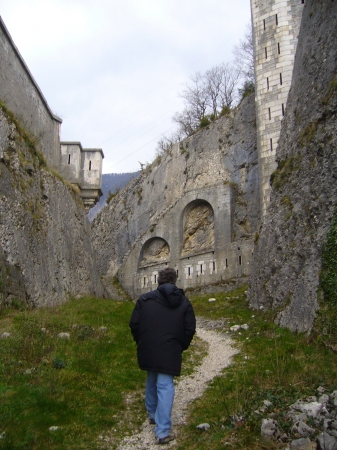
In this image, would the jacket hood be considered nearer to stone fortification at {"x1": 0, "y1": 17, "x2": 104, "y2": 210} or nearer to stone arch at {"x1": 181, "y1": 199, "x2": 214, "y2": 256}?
stone fortification at {"x1": 0, "y1": 17, "x2": 104, "y2": 210}

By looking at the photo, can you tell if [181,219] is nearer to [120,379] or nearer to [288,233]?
[288,233]

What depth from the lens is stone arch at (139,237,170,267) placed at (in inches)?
1238

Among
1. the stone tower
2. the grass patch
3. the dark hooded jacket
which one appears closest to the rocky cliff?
the grass patch

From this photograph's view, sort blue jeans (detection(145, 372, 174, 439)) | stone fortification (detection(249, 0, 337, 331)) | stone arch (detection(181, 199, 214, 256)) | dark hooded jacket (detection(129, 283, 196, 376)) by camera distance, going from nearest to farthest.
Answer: blue jeans (detection(145, 372, 174, 439)) < dark hooded jacket (detection(129, 283, 196, 376)) < stone fortification (detection(249, 0, 337, 331)) < stone arch (detection(181, 199, 214, 256))

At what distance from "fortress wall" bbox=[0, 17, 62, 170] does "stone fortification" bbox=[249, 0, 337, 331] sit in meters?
8.52

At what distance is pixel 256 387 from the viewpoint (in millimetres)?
6859

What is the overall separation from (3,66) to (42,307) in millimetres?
8312

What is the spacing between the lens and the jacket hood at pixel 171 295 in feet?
20.0

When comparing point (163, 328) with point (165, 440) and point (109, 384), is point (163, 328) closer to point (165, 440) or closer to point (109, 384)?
point (165, 440)

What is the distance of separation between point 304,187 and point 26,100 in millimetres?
10606

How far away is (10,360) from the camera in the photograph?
304 inches

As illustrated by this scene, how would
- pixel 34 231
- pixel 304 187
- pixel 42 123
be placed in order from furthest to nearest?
pixel 42 123 < pixel 34 231 < pixel 304 187

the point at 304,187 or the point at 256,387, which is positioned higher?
the point at 304,187

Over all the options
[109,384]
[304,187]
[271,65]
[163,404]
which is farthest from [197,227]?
[163,404]
